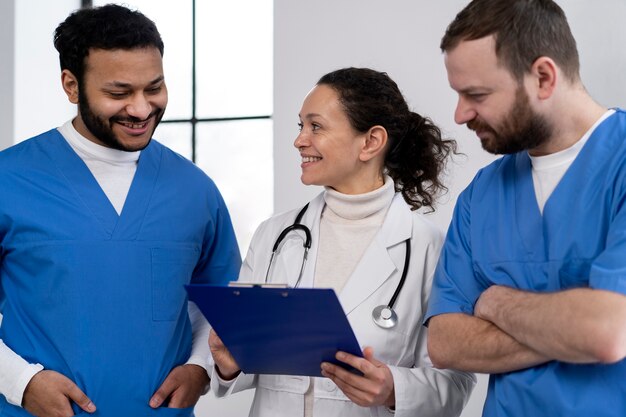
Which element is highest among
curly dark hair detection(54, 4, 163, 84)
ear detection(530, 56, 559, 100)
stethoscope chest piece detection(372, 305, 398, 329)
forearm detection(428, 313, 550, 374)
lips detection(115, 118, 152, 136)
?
curly dark hair detection(54, 4, 163, 84)

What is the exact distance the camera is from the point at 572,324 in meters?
1.35

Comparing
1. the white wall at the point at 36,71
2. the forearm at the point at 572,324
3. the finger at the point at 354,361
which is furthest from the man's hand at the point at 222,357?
the white wall at the point at 36,71

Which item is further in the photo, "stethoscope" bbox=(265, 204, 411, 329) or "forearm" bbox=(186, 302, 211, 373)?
"forearm" bbox=(186, 302, 211, 373)

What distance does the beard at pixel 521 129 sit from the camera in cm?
151

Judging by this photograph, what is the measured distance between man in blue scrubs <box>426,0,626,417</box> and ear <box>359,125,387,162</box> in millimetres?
438

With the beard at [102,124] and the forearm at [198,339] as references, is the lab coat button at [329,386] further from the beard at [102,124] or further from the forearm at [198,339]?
the beard at [102,124]

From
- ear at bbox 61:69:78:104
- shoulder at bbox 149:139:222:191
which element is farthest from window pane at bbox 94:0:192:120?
ear at bbox 61:69:78:104

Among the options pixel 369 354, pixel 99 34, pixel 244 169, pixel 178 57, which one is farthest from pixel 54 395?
pixel 178 57

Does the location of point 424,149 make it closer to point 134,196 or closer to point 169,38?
point 134,196

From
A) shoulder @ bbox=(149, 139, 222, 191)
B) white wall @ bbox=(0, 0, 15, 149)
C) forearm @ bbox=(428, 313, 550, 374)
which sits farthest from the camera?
white wall @ bbox=(0, 0, 15, 149)

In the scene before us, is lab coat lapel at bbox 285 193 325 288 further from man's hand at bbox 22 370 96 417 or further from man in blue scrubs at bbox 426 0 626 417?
man's hand at bbox 22 370 96 417

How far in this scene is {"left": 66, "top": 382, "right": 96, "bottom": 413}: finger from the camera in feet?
6.22

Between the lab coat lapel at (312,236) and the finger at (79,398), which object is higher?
the lab coat lapel at (312,236)

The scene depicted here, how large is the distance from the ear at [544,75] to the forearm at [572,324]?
35 centimetres
